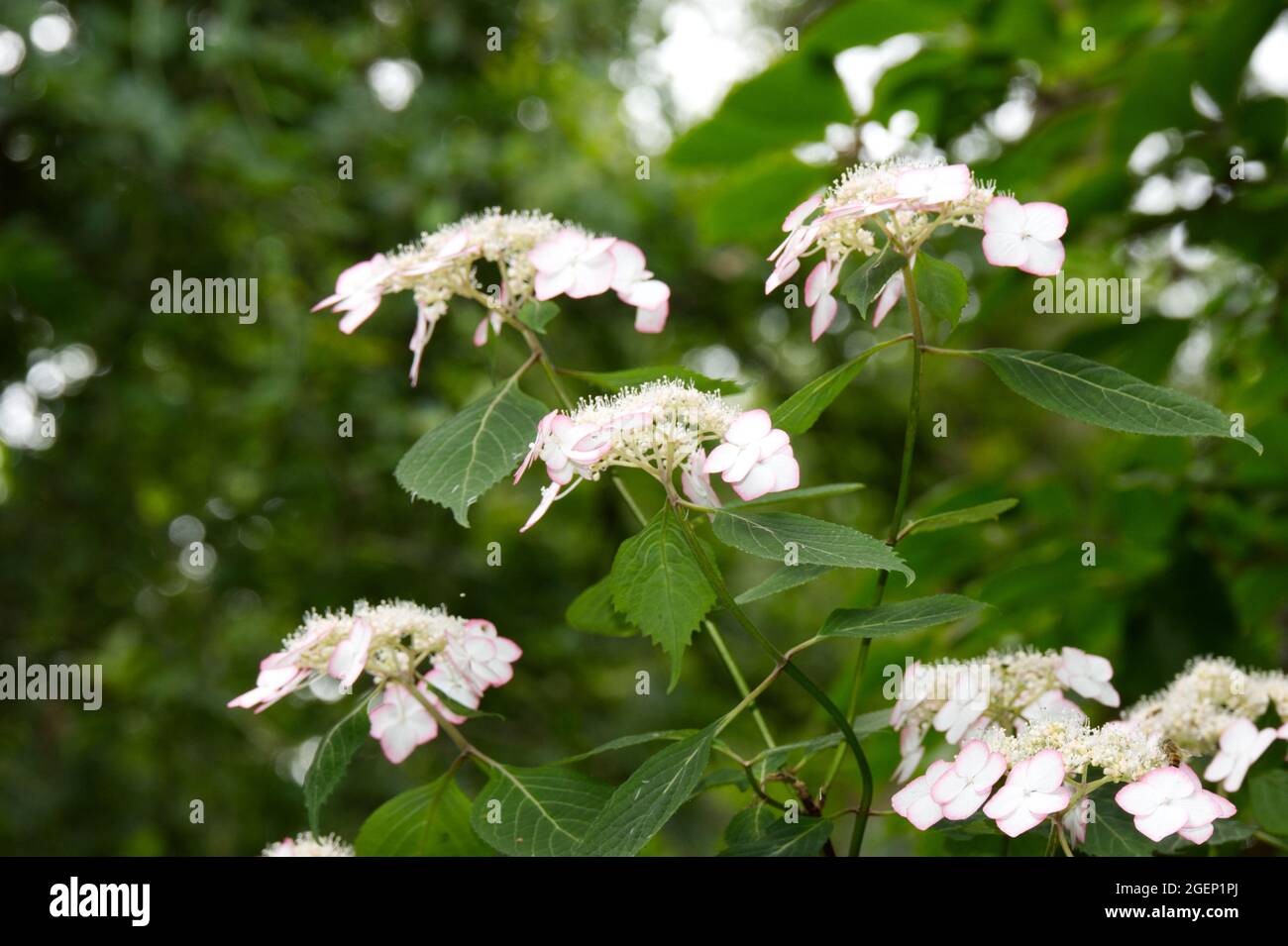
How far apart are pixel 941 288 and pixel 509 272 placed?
262 mm

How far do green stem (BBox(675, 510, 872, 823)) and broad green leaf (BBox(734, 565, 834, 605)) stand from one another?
0.10ft

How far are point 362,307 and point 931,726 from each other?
1.45ft

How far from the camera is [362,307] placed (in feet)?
2.50

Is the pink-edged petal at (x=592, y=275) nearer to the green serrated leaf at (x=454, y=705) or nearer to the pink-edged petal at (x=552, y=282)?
the pink-edged petal at (x=552, y=282)

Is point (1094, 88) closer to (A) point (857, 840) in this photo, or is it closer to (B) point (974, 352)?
(B) point (974, 352)

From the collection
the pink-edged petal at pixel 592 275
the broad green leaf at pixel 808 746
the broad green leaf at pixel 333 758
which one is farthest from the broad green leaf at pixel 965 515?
the broad green leaf at pixel 333 758

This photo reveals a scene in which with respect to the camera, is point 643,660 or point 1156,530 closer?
point 1156,530

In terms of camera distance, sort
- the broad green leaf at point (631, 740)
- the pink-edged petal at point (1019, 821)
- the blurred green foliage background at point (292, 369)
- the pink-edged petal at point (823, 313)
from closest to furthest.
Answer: the pink-edged petal at point (1019, 821) → the broad green leaf at point (631, 740) → the pink-edged petal at point (823, 313) → the blurred green foliage background at point (292, 369)

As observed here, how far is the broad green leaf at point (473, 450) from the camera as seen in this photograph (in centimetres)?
66

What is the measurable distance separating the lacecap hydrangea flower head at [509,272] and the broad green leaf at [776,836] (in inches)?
11.4

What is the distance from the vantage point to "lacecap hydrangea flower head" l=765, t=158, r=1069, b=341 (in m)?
0.63

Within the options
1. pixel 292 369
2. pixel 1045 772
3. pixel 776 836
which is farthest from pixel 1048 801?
Result: pixel 292 369

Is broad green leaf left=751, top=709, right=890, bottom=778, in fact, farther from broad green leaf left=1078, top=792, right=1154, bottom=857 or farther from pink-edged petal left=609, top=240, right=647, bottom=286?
pink-edged petal left=609, top=240, right=647, bottom=286
